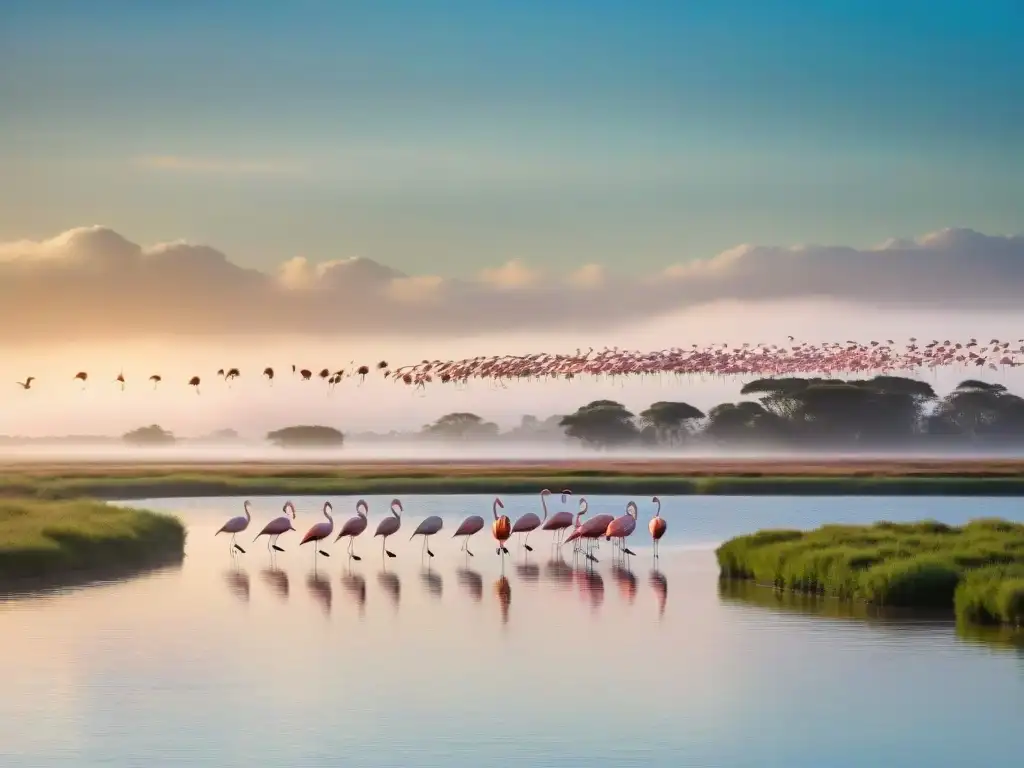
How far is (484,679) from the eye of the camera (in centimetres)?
2159

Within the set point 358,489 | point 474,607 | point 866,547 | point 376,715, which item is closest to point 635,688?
point 376,715

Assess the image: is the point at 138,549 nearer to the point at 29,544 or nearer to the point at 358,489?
the point at 29,544

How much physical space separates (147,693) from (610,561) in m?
20.0

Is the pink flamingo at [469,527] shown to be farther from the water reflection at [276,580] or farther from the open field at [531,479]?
the open field at [531,479]

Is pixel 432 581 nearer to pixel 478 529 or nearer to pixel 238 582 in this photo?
pixel 238 582

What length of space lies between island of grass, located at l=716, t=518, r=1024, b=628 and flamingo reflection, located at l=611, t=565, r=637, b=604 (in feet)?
6.68

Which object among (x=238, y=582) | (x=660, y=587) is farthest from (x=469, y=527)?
(x=660, y=587)

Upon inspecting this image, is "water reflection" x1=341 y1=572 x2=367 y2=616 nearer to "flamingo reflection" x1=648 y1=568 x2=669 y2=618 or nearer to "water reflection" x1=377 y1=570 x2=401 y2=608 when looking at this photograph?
"water reflection" x1=377 y1=570 x2=401 y2=608

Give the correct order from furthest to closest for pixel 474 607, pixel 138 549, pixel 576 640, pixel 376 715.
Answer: pixel 138 549 < pixel 474 607 < pixel 576 640 < pixel 376 715

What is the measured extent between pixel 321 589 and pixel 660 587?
6920 mm

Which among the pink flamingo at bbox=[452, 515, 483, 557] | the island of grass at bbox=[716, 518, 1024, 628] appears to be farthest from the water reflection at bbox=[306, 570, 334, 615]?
the island of grass at bbox=[716, 518, 1024, 628]

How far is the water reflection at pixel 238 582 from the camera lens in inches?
1249

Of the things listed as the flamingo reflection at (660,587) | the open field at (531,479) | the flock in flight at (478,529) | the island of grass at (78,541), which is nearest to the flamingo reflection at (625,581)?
the flamingo reflection at (660,587)

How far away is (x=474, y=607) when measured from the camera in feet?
96.4
